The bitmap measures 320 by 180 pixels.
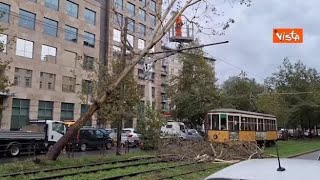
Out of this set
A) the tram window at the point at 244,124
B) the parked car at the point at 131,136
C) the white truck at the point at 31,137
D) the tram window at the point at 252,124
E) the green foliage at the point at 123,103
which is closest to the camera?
the white truck at the point at 31,137

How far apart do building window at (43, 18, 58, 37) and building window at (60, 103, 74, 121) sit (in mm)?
8608

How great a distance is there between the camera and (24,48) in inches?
2023

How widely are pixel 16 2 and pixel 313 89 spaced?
153 ft

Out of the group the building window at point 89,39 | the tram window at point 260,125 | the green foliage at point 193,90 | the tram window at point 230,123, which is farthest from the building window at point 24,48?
the tram window at point 260,125

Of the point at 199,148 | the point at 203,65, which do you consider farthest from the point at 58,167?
the point at 203,65

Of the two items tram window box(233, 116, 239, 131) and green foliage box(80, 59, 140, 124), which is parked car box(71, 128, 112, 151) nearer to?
green foliage box(80, 59, 140, 124)

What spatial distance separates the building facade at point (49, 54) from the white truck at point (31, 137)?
55.2 feet

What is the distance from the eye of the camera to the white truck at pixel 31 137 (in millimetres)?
25891

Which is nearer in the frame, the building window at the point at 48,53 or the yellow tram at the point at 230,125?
the yellow tram at the point at 230,125

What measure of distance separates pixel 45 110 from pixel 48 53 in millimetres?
6610

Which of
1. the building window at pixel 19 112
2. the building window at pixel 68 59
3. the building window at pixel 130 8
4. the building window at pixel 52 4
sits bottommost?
the building window at pixel 19 112

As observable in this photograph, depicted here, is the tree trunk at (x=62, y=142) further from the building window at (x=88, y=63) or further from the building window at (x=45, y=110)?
the building window at (x=88, y=63)

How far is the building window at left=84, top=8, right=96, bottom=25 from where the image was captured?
62.1 m

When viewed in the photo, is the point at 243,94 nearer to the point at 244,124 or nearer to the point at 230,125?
the point at 244,124
